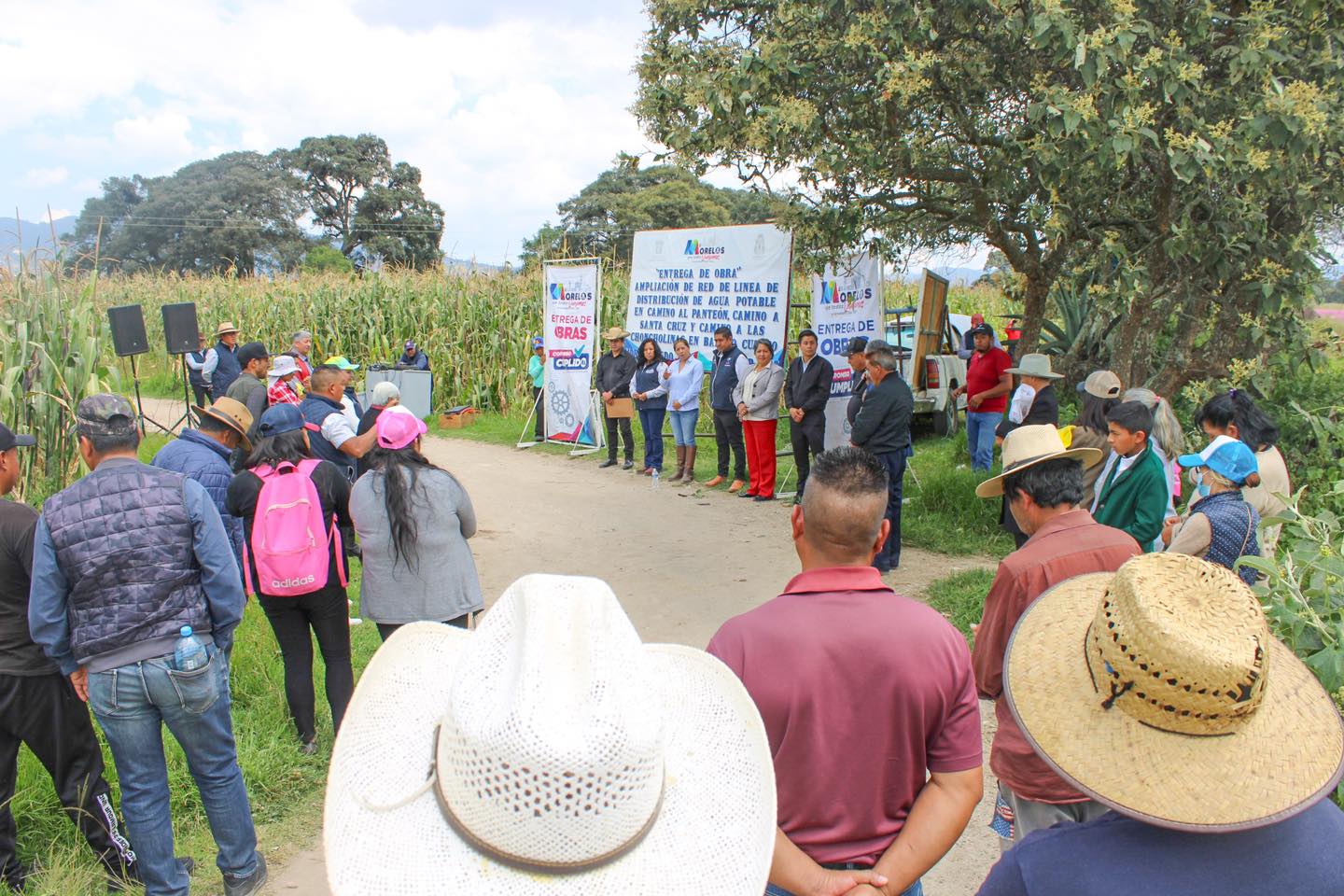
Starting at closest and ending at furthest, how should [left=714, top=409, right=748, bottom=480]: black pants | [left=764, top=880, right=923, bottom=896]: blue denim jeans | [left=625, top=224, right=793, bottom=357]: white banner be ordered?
[left=764, top=880, right=923, bottom=896]: blue denim jeans, [left=625, top=224, right=793, bottom=357]: white banner, [left=714, top=409, right=748, bottom=480]: black pants

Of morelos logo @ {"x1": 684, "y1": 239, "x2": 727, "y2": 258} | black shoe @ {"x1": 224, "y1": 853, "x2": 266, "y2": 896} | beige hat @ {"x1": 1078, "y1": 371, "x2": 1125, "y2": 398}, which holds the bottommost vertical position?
black shoe @ {"x1": 224, "y1": 853, "x2": 266, "y2": 896}

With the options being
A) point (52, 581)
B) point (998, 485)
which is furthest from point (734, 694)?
point (52, 581)

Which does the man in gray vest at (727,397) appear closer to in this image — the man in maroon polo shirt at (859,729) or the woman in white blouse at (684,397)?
the woman in white blouse at (684,397)

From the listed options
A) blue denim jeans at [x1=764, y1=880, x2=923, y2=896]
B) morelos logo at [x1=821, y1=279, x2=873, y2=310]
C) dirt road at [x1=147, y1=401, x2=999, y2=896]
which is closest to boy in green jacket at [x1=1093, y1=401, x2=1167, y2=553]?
dirt road at [x1=147, y1=401, x2=999, y2=896]

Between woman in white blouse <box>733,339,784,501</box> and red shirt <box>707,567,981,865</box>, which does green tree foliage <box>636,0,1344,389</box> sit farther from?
red shirt <box>707,567,981,865</box>

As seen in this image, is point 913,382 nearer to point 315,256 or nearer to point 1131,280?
point 1131,280

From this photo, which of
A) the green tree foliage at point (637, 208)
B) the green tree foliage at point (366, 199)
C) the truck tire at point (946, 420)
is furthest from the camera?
the green tree foliage at point (366, 199)

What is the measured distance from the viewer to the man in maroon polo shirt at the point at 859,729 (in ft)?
6.47

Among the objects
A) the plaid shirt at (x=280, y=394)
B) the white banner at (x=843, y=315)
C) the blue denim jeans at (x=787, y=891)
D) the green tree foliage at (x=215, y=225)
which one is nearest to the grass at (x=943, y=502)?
the white banner at (x=843, y=315)

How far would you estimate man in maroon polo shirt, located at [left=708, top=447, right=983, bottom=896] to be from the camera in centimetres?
197

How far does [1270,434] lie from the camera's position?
4.35 m

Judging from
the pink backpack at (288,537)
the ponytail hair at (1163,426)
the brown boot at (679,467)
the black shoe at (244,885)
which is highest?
the ponytail hair at (1163,426)

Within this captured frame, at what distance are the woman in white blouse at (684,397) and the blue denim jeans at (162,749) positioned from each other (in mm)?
7595

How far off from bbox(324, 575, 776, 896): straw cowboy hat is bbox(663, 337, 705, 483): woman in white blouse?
9.13m
